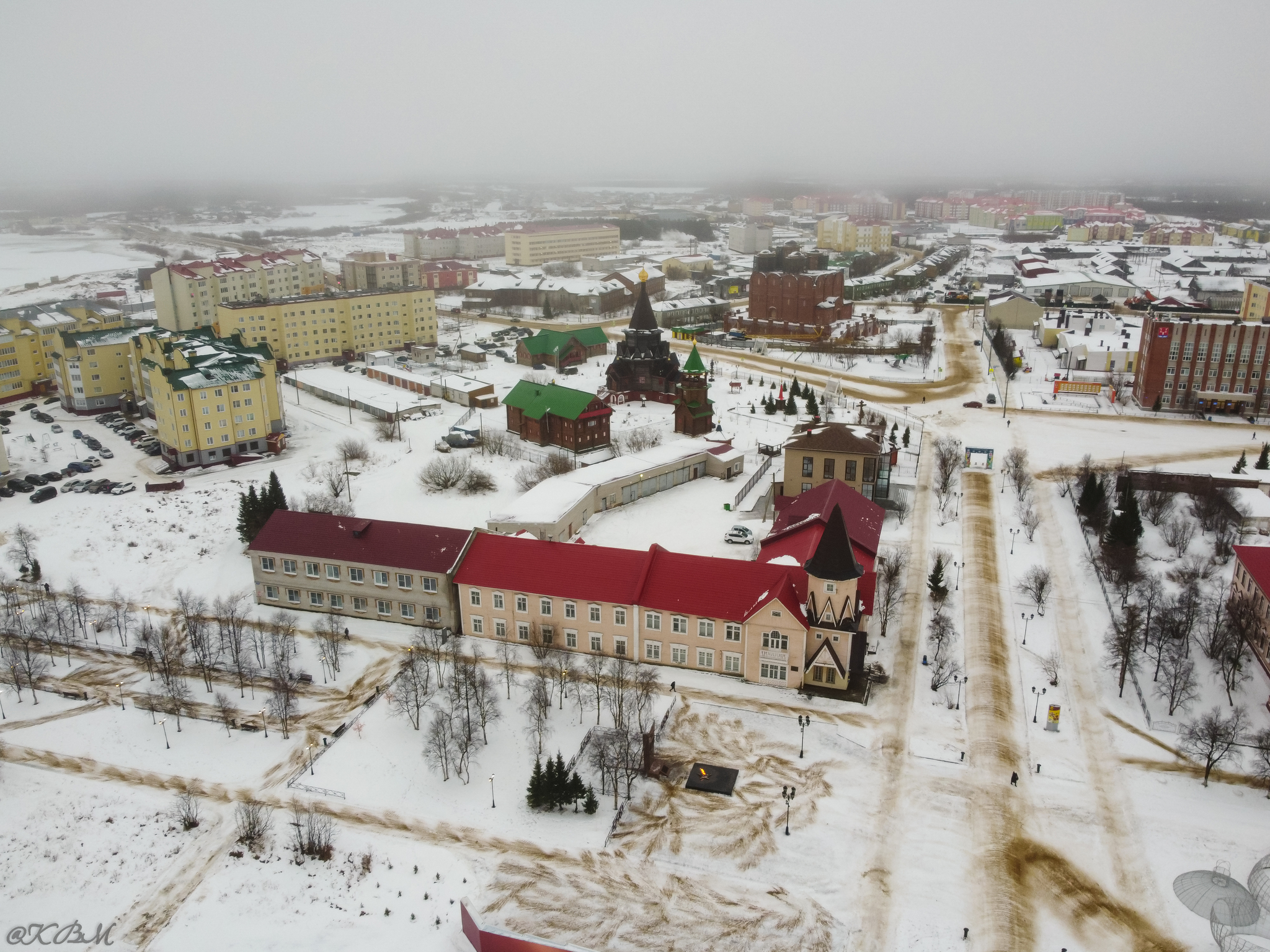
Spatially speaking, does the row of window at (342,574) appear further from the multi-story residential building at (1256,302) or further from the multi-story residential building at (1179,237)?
the multi-story residential building at (1179,237)

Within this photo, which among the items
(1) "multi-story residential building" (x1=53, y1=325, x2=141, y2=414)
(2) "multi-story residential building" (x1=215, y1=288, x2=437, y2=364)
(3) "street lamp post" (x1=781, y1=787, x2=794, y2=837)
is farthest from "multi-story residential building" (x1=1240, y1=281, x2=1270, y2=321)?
(1) "multi-story residential building" (x1=53, y1=325, x2=141, y2=414)

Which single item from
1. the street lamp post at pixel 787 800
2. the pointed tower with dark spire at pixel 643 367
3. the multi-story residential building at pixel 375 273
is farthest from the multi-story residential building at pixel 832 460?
the multi-story residential building at pixel 375 273

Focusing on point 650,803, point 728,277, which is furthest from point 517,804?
point 728,277

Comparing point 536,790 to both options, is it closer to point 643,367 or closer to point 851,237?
point 643,367

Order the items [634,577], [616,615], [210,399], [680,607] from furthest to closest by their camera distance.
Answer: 1. [210,399]
2. [634,577]
3. [616,615]
4. [680,607]

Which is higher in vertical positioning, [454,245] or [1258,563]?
[454,245]

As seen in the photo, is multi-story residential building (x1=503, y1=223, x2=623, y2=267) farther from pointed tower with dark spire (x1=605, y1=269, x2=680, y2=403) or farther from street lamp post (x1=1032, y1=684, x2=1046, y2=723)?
street lamp post (x1=1032, y1=684, x2=1046, y2=723)

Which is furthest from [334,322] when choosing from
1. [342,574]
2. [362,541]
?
[342,574]
